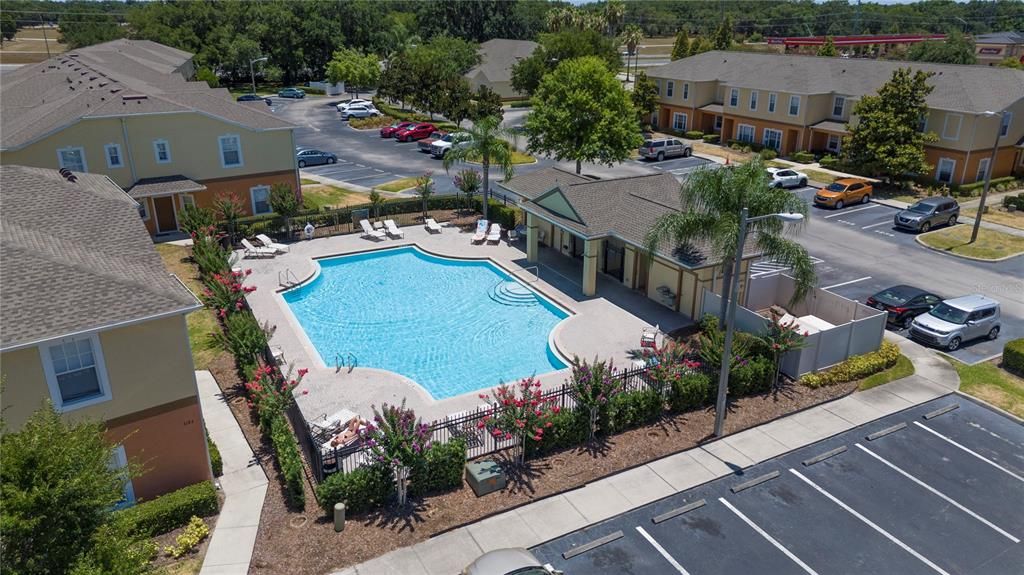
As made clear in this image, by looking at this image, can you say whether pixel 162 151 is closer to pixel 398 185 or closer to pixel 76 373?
pixel 398 185

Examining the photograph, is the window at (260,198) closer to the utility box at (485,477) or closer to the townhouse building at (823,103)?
the utility box at (485,477)

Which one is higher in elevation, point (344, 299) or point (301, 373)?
point (301, 373)

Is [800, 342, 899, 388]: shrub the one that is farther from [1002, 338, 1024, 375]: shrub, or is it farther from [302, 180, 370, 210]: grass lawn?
[302, 180, 370, 210]: grass lawn

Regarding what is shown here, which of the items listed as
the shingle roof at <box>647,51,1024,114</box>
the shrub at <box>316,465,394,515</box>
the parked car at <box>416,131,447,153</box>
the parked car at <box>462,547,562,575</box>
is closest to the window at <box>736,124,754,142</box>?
the shingle roof at <box>647,51,1024,114</box>

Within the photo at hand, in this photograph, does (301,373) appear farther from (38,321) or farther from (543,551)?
(543,551)

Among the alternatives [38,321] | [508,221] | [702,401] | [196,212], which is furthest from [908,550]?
[196,212]

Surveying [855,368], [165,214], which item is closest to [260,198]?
[165,214]

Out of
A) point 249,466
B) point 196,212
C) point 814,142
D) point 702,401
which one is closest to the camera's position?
point 249,466
